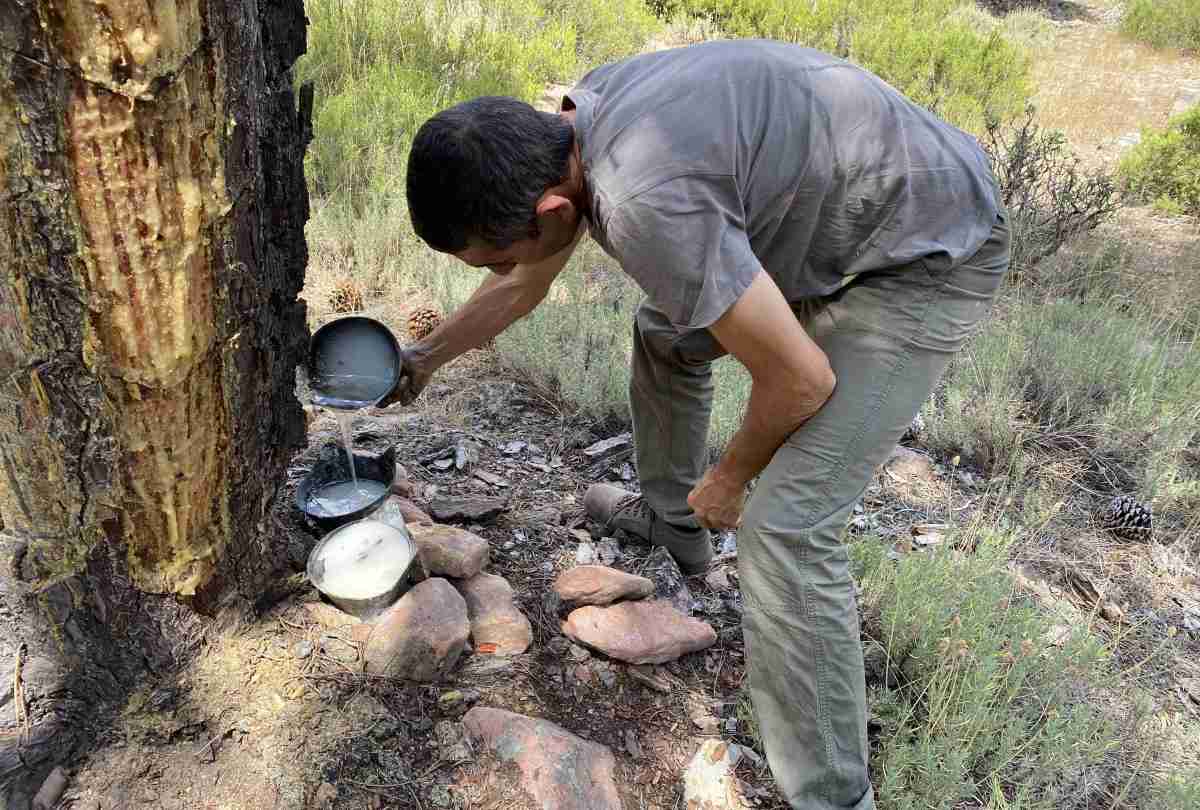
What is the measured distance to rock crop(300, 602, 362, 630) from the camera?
205 cm

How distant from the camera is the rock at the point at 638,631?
7.29 feet

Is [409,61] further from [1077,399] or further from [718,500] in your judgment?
[718,500]

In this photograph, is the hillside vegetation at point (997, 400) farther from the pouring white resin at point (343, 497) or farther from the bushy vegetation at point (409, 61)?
the pouring white resin at point (343, 497)

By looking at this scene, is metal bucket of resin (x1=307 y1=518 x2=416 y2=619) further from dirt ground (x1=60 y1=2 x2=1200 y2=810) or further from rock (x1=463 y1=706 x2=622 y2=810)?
rock (x1=463 y1=706 x2=622 y2=810)

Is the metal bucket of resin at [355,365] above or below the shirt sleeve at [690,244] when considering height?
below

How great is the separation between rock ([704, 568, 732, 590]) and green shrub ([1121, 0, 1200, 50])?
12.4 m

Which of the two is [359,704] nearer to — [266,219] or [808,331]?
[266,219]

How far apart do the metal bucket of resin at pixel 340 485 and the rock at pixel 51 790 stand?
0.80m

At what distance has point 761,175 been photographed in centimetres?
167

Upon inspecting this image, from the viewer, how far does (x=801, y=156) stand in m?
1.71

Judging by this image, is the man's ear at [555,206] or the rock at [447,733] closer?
the man's ear at [555,206]

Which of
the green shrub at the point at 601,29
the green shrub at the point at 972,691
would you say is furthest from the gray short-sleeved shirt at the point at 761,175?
the green shrub at the point at 601,29

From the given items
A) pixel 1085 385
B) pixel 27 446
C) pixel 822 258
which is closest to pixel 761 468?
pixel 822 258

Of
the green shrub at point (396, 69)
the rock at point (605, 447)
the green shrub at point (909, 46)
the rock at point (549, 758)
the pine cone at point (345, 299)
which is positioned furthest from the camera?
the green shrub at point (909, 46)
